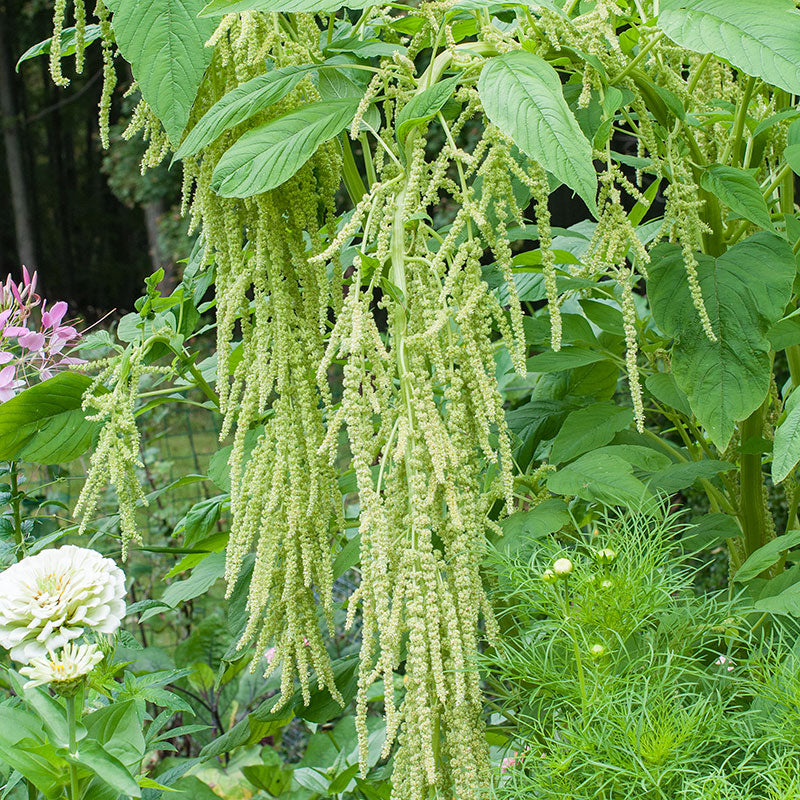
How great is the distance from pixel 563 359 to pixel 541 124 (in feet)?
1.48

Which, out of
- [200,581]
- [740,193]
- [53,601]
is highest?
[740,193]

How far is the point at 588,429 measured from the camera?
1.14 metres

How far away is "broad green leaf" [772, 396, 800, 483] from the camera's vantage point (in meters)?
0.76

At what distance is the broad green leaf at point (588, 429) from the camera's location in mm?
1118

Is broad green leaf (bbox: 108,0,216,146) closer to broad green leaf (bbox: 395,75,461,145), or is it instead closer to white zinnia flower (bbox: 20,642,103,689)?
broad green leaf (bbox: 395,75,461,145)

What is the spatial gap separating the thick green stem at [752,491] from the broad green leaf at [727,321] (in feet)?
0.54

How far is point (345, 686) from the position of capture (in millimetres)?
1215

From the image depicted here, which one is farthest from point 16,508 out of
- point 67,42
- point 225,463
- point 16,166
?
point 16,166

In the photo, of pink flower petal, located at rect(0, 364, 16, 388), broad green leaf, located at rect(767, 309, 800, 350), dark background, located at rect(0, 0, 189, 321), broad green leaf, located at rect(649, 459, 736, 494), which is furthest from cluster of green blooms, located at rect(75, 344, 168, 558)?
dark background, located at rect(0, 0, 189, 321)

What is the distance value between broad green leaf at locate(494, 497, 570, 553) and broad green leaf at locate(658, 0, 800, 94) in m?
0.46

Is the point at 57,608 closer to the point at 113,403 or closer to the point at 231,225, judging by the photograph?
the point at 113,403

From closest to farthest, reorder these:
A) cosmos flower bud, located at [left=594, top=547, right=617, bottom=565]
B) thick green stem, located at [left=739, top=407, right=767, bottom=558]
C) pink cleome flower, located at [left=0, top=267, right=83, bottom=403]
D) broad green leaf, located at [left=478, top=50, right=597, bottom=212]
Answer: broad green leaf, located at [left=478, top=50, right=597, bottom=212], cosmos flower bud, located at [left=594, top=547, right=617, bottom=565], thick green stem, located at [left=739, top=407, right=767, bottom=558], pink cleome flower, located at [left=0, top=267, right=83, bottom=403]

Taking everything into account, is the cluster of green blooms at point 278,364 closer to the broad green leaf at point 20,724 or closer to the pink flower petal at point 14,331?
the broad green leaf at point 20,724

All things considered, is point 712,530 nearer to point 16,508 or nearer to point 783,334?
point 783,334
